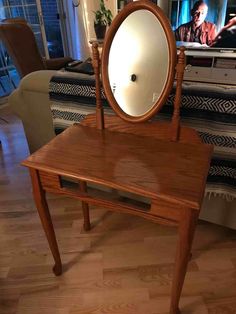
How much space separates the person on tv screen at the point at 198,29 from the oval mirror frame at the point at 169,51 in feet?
8.60

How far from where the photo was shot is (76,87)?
1.34 m

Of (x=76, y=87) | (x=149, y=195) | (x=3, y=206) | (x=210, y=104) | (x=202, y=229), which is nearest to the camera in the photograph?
(x=149, y=195)

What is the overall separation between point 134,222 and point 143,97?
31.8 inches

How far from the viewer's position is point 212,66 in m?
3.13

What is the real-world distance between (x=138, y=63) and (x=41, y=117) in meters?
0.84

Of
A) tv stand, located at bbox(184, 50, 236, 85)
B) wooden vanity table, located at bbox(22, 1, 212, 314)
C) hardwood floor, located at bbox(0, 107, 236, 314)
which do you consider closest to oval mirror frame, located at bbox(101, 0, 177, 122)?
wooden vanity table, located at bbox(22, 1, 212, 314)

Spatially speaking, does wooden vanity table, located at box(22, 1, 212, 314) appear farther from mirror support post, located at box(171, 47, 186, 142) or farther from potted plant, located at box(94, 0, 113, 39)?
potted plant, located at box(94, 0, 113, 39)

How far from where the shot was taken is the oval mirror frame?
835 mm

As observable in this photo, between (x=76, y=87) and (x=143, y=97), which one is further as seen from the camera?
(x=76, y=87)

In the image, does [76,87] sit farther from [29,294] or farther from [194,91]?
[29,294]

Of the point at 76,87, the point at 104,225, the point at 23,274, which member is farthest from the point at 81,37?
the point at 23,274

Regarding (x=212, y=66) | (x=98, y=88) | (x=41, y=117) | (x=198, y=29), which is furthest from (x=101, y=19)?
(x=98, y=88)

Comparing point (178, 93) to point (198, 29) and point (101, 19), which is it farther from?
point (101, 19)

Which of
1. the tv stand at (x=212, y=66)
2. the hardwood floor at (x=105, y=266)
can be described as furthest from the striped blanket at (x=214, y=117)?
the tv stand at (x=212, y=66)
